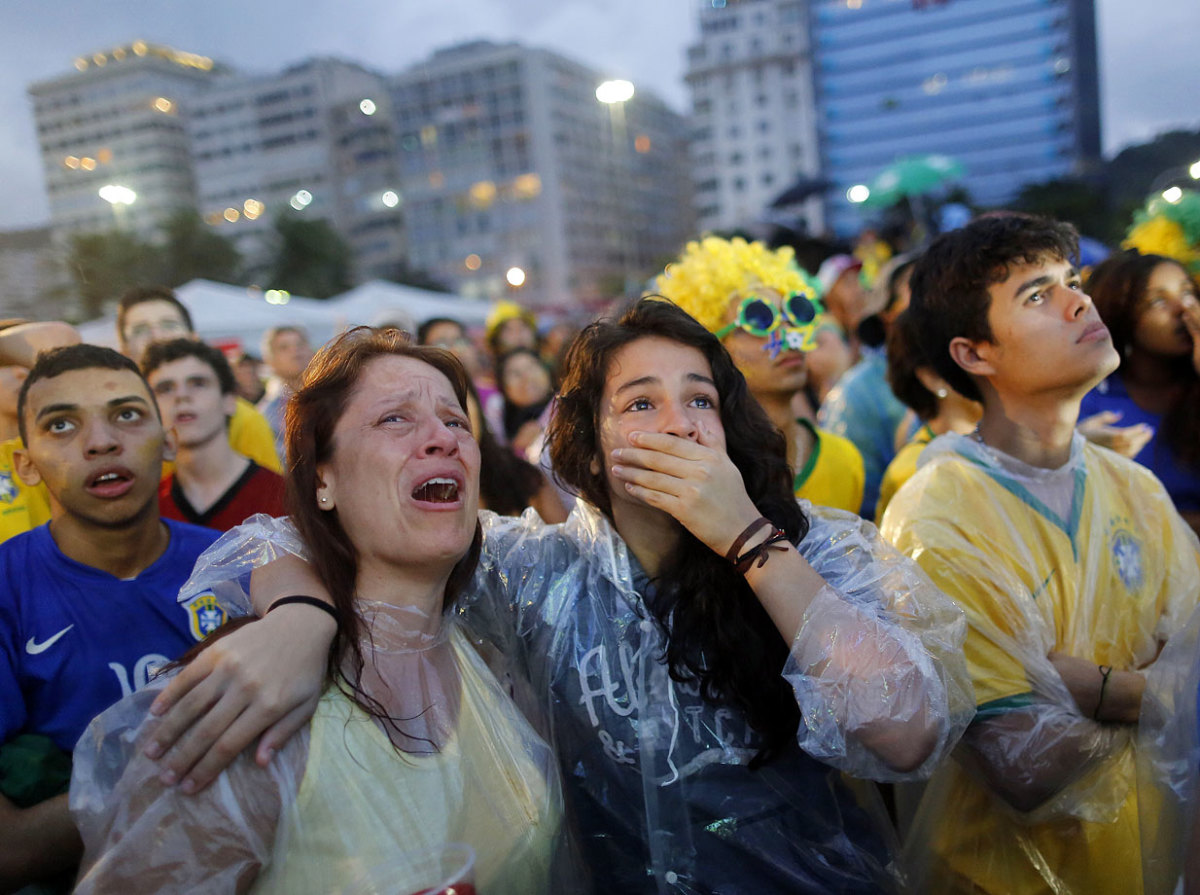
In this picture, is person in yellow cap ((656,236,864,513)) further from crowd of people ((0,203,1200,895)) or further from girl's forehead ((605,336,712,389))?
girl's forehead ((605,336,712,389))

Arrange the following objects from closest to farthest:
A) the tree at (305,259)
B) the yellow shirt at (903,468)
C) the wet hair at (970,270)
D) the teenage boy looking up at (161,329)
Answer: the wet hair at (970,270) < the yellow shirt at (903,468) < the teenage boy looking up at (161,329) < the tree at (305,259)

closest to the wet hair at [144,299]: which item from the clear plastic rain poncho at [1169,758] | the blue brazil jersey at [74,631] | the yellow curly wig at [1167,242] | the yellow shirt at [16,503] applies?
the yellow shirt at [16,503]

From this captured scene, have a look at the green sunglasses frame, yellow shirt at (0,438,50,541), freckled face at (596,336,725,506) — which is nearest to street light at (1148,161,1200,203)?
the green sunglasses frame

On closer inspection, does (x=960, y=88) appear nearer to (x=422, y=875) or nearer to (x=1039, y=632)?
(x=1039, y=632)

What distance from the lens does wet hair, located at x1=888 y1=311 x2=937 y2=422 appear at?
282 cm

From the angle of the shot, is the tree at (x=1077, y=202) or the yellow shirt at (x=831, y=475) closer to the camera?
the yellow shirt at (x=831, y=475)

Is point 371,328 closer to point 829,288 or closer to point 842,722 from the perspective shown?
point 842,722

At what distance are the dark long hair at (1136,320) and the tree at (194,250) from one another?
41110 mm

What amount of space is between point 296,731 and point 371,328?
94 centimetres

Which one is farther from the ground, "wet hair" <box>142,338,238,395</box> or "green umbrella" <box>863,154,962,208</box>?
"green umbrella" <box>863,154,962,208</box>

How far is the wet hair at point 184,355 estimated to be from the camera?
3.60 meters

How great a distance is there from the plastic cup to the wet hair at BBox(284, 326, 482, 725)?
0.98ft

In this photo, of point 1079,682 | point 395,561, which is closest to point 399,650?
point 395,561

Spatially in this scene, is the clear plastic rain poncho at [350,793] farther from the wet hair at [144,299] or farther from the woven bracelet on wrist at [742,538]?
the wet hair at [144,299]
